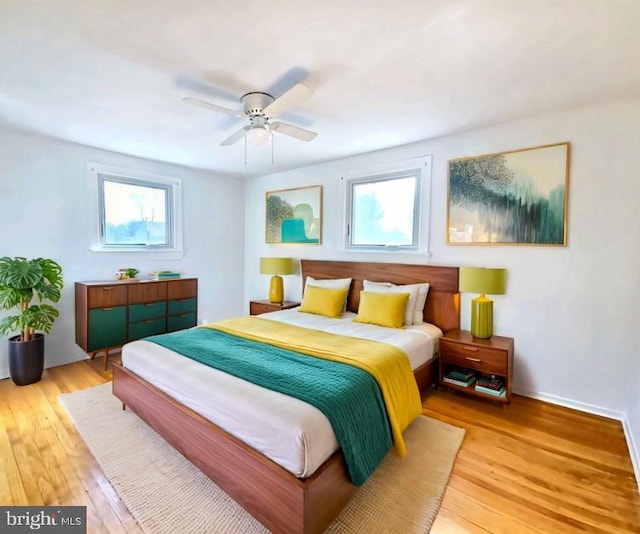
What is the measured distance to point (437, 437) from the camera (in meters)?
2.35

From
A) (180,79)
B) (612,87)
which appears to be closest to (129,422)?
(180,79)

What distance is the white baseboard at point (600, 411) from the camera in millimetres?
2027

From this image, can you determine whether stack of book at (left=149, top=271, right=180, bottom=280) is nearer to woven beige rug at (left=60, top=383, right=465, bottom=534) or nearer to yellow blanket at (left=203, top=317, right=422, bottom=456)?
yellow blanket at (left=203, top=317, right=422, bottom=456)

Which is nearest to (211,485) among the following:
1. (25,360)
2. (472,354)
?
(472,354)

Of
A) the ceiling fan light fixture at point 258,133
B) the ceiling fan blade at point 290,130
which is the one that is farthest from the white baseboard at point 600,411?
the ceiling fan light fixture at point 258,133

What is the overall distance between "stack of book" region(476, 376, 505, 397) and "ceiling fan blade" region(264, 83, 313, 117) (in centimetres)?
272

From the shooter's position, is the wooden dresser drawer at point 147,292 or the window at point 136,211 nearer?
the wooden dresser drawer at point 147,292

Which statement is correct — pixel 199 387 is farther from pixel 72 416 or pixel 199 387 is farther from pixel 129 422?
pixel 72 416

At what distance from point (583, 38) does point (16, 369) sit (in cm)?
Answer: 514

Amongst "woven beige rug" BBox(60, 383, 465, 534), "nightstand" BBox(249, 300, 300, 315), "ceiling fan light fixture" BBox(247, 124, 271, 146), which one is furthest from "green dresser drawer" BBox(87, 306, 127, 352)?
"ceiling fan light fixture" BBox(247, 124, 271, 146)

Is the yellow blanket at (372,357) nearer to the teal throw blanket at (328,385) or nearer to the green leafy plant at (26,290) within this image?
the teal throw blanket at (328,385)

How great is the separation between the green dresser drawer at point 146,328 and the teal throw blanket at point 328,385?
1610 mm

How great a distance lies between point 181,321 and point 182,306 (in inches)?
7.9

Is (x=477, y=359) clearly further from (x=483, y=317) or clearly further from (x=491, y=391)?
(x=483, y=317)
